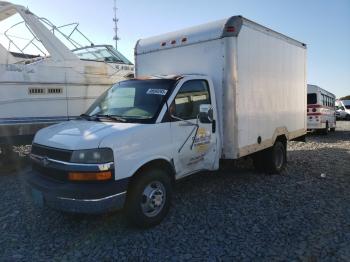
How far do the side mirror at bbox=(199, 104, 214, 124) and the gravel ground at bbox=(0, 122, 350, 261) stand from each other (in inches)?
54.0

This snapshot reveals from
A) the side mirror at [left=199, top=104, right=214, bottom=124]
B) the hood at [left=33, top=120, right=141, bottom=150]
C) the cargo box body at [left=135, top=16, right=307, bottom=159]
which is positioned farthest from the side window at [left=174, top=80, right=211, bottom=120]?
the hood at [left=33, top=120, right=141, bottom=150]

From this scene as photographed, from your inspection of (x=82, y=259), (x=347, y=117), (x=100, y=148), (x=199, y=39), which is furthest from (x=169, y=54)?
(x=347, y=117)

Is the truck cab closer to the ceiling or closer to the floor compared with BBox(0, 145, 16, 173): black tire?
closer to the ceiling

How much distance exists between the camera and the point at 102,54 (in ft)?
37.8

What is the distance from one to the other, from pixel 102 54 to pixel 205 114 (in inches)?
298

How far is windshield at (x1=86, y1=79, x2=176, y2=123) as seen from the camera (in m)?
4.77

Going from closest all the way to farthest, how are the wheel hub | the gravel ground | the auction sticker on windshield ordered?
the gravel ground → the wheel hub → the auction sticker on windshield

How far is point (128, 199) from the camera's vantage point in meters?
4.32

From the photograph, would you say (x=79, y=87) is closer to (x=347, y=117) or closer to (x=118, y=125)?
(x=118, y=125)

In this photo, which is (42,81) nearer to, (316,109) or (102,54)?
(102,54)

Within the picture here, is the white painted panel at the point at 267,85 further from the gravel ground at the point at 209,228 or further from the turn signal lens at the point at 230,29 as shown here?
the gravel ground at the point at 209,228

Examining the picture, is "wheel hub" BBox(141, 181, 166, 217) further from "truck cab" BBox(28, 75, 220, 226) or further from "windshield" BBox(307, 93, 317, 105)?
"windshield" BBox(307, 93, 317, 105)

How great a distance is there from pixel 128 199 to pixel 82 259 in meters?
0.88

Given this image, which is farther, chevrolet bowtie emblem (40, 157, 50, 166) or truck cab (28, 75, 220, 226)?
chevrolet bowtie emblem (40, 157, 50, 166)
